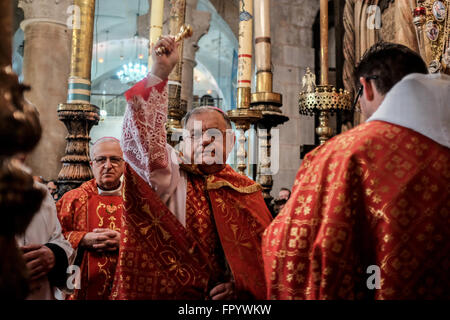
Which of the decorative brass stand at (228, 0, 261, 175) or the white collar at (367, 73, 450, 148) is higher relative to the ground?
the decorative brass stand at (228, 0, 261, 175)

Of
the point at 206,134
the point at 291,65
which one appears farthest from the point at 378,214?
the point at 291,65

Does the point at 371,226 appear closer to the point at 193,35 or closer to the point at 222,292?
the point at 222,292

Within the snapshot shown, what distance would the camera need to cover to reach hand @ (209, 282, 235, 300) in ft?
6.26

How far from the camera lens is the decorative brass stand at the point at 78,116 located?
10.3 feet

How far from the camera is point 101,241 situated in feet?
8.40

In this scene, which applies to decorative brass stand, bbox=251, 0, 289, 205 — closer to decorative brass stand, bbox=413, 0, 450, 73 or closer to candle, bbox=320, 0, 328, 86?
candle, bbox=320, 0, 328, 86

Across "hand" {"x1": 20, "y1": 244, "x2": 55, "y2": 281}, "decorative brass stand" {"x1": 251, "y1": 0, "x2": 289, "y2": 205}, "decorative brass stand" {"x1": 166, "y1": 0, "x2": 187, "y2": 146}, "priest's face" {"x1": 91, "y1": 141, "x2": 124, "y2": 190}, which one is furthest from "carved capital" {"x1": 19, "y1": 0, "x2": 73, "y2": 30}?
"hand" {"x1": 20, "y1": 244, "x2": 55, "y2": 281}

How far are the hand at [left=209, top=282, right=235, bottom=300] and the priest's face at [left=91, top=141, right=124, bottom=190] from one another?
1.34 meters

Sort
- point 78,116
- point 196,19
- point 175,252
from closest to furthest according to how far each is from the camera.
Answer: point 175,252, point 78,116, point 196,19

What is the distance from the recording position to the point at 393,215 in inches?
56.2

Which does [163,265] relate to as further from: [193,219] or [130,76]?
[130,76]

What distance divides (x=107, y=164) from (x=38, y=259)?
1.09 metres

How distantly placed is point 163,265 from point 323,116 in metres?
2.28
